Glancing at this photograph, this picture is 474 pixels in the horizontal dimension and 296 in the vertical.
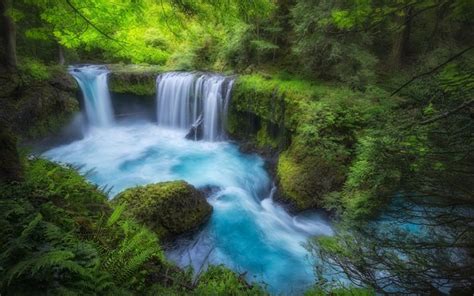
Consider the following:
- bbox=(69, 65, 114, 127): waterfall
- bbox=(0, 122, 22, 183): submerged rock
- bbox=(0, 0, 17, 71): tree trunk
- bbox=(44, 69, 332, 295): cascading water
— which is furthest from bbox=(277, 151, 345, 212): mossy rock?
bbox=(69, 65, 114, 127): waterfall

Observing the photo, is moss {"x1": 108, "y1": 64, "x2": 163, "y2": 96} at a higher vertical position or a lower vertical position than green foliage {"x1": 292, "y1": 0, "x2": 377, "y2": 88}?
lower

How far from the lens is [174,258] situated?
6.52 m

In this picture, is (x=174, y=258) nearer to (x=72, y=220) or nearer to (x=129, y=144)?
(x=72, y=220)

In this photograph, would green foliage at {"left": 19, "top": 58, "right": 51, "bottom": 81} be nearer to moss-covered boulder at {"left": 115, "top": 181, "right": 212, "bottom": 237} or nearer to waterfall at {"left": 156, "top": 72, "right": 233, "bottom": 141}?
waterfall at {"left": 156, "top": 72, "right": 233, "bottom": 141}

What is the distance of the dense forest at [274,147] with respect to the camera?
9.06ft

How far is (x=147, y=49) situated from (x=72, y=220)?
21.3 feet

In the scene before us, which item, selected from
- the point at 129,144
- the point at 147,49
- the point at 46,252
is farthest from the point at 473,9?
the point at 129,144

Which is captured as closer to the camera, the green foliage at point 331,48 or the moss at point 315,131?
the moss at point 315,131

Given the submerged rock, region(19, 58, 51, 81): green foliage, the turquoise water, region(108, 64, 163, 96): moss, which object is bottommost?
the turquoise water

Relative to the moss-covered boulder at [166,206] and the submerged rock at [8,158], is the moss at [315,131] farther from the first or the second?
the submerged rock at [8,158]

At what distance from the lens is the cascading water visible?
6.96 metres

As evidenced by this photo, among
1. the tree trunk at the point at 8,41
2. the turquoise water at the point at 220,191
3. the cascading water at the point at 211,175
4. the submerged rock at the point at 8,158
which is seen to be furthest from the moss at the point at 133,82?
the submerged rock at the point at 8,158

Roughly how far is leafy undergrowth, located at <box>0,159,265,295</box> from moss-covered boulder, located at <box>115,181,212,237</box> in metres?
1.89

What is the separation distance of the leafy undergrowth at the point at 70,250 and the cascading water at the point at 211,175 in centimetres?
143
